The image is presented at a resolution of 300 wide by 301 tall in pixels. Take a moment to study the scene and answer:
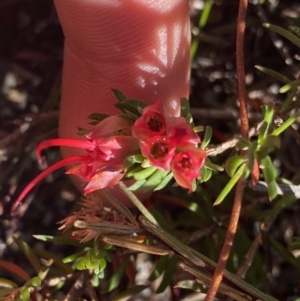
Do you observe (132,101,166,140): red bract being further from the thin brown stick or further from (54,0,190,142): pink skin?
(54,0,190,142): pink skin

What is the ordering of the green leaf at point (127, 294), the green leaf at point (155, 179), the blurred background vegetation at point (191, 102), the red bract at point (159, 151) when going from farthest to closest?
the blurred background vegetation at point (191, 102) → the green leaf at point (127, 294) → the green leaf at point (155, 179) → the red bract at point (159, 151)

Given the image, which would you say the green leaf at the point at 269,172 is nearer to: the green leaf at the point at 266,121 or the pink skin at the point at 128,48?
the green leaf at the point at 266,121

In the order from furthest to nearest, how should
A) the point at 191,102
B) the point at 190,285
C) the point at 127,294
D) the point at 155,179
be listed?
the point at 191,102
the point at 127,294
the point at 190,285
the point at 155,179

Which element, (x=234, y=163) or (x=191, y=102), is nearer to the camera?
(x=234, y=163)

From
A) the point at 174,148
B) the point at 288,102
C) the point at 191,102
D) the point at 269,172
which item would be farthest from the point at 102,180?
the point at 191,102

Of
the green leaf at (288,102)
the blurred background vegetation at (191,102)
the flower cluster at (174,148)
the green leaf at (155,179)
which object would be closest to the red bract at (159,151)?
the flower cluster at (174,148)

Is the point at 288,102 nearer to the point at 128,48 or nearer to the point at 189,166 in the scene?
the point at 189,166

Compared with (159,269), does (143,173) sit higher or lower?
higher
